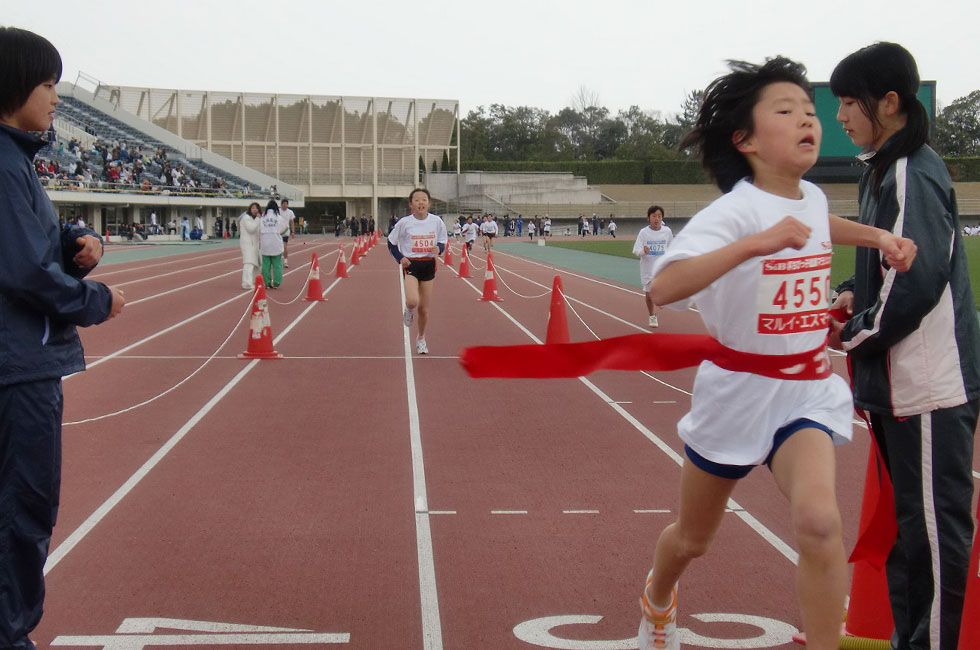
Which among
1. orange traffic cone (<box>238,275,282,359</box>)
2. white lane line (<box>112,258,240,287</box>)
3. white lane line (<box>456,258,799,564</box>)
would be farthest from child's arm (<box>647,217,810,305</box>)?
white lane line (<box>112,258,240,287</box>)

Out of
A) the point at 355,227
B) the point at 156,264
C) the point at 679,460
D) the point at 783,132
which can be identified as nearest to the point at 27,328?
the point at 783,132

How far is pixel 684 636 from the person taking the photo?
4.00m

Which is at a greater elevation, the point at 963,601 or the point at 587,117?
the point at 587,117

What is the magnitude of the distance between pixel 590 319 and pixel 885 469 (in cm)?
1322

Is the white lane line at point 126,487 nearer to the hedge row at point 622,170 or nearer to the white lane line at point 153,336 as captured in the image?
the white lane line at point 153,336

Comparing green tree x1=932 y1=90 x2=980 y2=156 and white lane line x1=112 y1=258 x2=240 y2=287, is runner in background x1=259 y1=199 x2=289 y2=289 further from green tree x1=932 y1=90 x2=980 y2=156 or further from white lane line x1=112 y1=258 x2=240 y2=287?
green tree x1=932 y1=90 x2=980 y2=156

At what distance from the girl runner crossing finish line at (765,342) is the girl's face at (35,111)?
5.43 feet

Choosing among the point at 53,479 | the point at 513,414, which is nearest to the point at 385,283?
the point at 513,414

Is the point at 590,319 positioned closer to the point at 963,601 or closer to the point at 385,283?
the point at 385,283

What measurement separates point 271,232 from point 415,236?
930 centimetres

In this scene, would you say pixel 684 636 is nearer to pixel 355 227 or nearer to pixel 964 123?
pixel 355 227

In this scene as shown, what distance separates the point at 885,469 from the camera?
3377 mm

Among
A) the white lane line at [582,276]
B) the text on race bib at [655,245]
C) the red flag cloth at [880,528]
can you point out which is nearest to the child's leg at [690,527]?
the red flag cloth at [880,528]

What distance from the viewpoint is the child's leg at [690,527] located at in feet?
10.8
